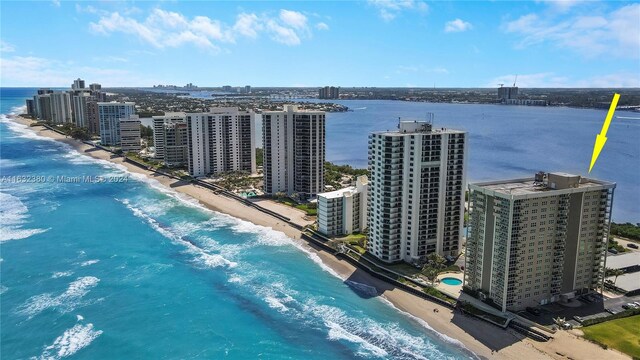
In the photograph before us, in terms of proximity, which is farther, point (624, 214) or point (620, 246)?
point (624, 214)

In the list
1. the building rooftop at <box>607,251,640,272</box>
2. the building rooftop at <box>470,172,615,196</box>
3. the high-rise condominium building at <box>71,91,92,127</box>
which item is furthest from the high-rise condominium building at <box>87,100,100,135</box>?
the building rooftop at <box>607,251,640,272</box>

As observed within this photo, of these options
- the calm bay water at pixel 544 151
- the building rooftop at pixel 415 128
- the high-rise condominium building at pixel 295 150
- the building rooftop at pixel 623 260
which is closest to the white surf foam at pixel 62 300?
the building rooftop at pixel 415 128

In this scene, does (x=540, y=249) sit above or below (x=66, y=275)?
above

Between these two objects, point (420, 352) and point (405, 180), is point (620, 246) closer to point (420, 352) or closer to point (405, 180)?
point (405, 180)

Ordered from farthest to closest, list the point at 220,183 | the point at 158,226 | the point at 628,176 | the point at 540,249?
the point at 628,176 → the point at 220,183 → the point at 158,226 → the point at 540,249

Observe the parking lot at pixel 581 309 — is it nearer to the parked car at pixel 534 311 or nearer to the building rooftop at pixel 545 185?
the parked car at pixel 534 311

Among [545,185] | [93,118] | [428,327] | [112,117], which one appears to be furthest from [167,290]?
[93,118]

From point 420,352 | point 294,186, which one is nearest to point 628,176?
point 294,186

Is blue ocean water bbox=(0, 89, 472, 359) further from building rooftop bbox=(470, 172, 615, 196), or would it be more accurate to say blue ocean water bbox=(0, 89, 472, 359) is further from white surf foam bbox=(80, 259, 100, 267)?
building rooftop bbox=(470, 172, 615, 196)
